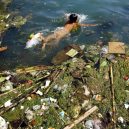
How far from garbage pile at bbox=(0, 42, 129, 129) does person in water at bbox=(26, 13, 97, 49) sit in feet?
3.74

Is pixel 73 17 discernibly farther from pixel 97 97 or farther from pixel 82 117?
pixel 82 117

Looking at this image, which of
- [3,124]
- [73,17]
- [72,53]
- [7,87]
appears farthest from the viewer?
[73,17]

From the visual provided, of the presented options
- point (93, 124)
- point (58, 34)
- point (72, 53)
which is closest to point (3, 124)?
point (93, 124)

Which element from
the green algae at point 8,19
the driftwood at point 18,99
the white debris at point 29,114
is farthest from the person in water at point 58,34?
the white debris at point 29,114

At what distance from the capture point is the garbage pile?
7570 mm

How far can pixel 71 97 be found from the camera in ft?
26.7

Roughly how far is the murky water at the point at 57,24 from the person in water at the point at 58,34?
21 centimetres

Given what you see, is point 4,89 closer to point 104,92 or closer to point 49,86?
point 49,86

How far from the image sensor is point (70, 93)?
826cm

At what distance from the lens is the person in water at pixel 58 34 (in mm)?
10469

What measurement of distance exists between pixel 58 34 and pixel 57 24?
1.10 metres

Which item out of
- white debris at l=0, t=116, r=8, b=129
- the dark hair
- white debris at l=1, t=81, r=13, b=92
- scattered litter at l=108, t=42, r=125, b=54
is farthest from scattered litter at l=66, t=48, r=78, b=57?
white debris at l=0, t=116, r=8, b=129

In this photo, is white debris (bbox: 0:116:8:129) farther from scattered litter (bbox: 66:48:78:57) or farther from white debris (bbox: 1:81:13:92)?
scattered litter (bbox: 66:48:78:57)

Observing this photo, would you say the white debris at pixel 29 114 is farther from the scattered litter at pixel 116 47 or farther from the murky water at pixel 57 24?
the scattered litter at pixel 116 47
